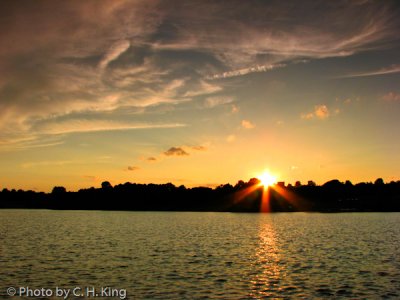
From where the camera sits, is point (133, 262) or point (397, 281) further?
point (133, 262)

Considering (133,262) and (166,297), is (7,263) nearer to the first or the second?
(133,262)

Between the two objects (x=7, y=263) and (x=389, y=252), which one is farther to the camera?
(x=389, y=252)

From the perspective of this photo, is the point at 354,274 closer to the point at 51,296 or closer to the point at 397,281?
the point at 397,281

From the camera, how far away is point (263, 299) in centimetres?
4031

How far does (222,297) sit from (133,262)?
2532 cm

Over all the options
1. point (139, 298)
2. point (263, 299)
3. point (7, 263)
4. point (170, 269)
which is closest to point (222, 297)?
point (263, 299)

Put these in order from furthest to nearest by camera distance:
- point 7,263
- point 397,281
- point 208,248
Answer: point 208,248, point 7,263, point 397,281

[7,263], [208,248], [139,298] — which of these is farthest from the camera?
[208,248]

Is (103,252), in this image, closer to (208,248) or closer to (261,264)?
(208,248)

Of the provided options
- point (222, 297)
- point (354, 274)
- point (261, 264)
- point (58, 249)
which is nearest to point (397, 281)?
point (354, 274)

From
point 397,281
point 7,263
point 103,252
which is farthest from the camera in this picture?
point 103,252

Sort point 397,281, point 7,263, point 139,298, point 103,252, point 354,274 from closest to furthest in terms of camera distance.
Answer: point 139,298 → point 397,281 → point 354,274 → point 7,263 → point 103,252

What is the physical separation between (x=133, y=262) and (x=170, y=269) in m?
8.90

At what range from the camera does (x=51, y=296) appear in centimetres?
4019
